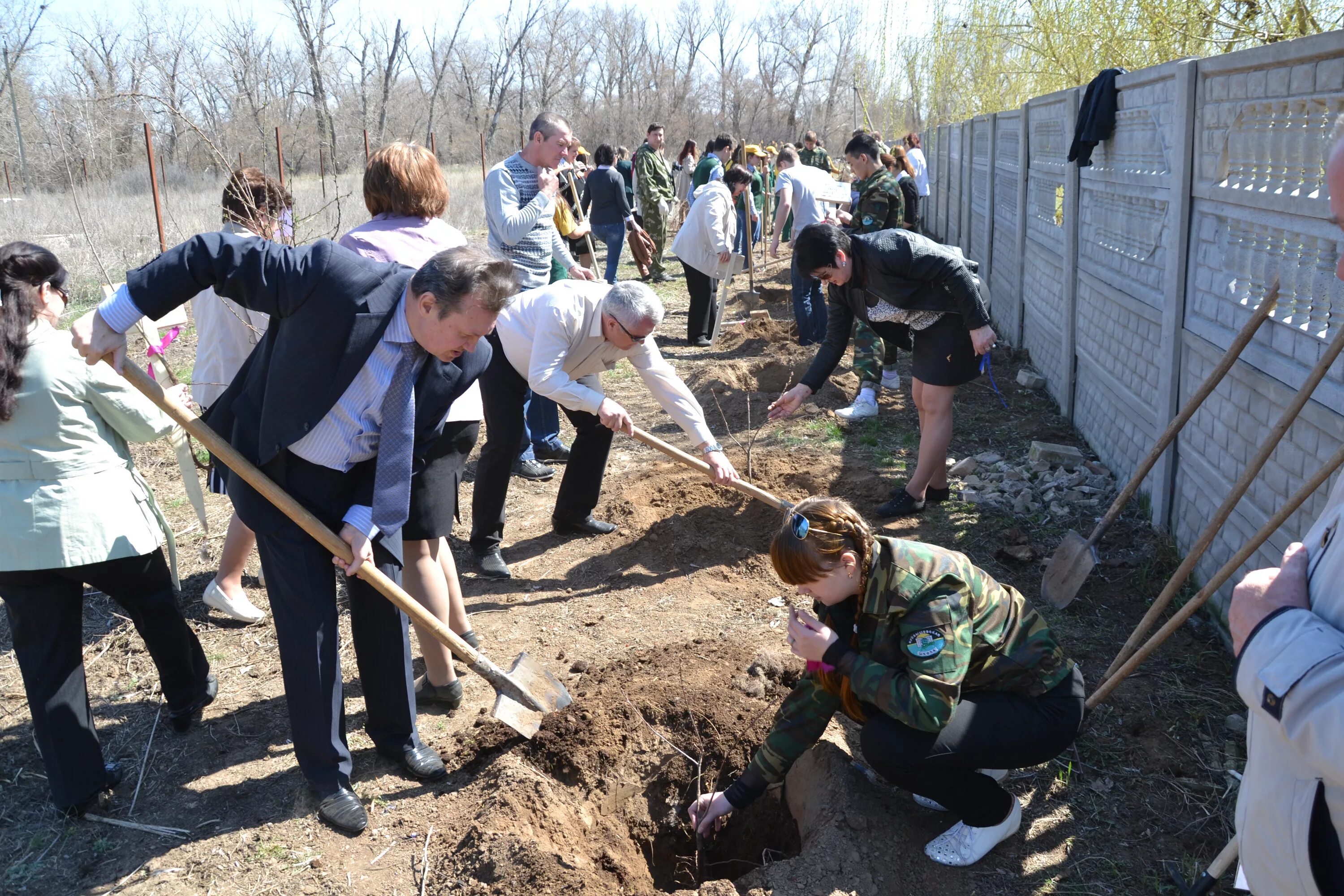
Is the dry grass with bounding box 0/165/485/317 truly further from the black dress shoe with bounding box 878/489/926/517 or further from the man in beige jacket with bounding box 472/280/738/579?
the black dress shoe with bounding box 878/489/926/517

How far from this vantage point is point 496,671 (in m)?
3.10

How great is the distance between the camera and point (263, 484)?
102 inches

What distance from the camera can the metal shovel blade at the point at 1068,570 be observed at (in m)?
3.82

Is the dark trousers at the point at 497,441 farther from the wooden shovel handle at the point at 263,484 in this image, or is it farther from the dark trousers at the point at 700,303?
the dark trousers at the point at 700,303

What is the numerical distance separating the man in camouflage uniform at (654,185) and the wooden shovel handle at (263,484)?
10154mm

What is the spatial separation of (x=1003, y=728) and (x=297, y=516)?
1957 millimetres

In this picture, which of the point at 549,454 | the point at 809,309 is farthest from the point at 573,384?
the point at 809,309

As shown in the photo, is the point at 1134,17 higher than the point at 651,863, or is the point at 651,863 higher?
the point at 1134,17

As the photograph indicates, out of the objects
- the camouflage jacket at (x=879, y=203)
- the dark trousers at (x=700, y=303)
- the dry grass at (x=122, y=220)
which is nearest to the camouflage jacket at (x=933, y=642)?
the camouflage jacket at (x=879, y=203)

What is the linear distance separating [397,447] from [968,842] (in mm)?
1907

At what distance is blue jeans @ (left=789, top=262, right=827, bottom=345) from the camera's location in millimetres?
8898

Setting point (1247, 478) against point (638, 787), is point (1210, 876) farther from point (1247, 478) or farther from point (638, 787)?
point (638, 787)

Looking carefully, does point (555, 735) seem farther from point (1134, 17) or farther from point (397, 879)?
point (1134, 17)

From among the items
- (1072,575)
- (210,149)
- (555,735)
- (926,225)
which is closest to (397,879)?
(555,735)
